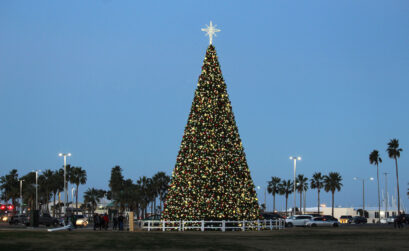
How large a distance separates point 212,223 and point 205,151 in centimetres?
533

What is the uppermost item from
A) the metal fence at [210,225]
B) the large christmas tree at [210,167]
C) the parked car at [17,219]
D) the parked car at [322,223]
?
the large christmas tree at [210,167]

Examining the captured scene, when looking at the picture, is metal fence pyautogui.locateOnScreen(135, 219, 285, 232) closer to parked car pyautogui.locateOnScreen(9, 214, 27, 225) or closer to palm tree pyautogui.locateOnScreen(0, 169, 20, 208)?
parked car pyautogui.locateOnScreen(9, 214, 27, 225)

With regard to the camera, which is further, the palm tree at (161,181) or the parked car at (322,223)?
the palm tree at (161,181)

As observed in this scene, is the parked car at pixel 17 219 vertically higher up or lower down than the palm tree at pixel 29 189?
lower down

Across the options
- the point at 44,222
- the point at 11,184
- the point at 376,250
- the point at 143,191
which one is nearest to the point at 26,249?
the point at 376,250

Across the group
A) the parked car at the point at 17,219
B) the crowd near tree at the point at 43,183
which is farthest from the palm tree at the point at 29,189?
the parked car at the point at 17,219

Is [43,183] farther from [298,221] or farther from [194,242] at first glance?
[194,242]

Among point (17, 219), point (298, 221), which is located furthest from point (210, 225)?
point (17, 219)

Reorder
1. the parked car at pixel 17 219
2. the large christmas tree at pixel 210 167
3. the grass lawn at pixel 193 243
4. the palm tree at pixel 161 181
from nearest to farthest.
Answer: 1. the grass lawn at pixel 193 243
2. the large christmas tree at pixel 210 167
3. the parked car at pixel 17 219
4. the palm tree at pixel 161 181

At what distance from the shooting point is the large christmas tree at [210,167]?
133ft

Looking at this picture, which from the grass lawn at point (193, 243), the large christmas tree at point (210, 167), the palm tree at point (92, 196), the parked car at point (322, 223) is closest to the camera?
the grass lawn at point (193, 243)

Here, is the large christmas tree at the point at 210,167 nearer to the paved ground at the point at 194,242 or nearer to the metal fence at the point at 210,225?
the metal fence at the point at 210,225

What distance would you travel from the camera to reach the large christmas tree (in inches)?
1599

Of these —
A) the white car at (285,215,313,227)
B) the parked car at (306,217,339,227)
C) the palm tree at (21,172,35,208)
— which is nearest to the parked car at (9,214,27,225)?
the white car at (285,215,313,227)
